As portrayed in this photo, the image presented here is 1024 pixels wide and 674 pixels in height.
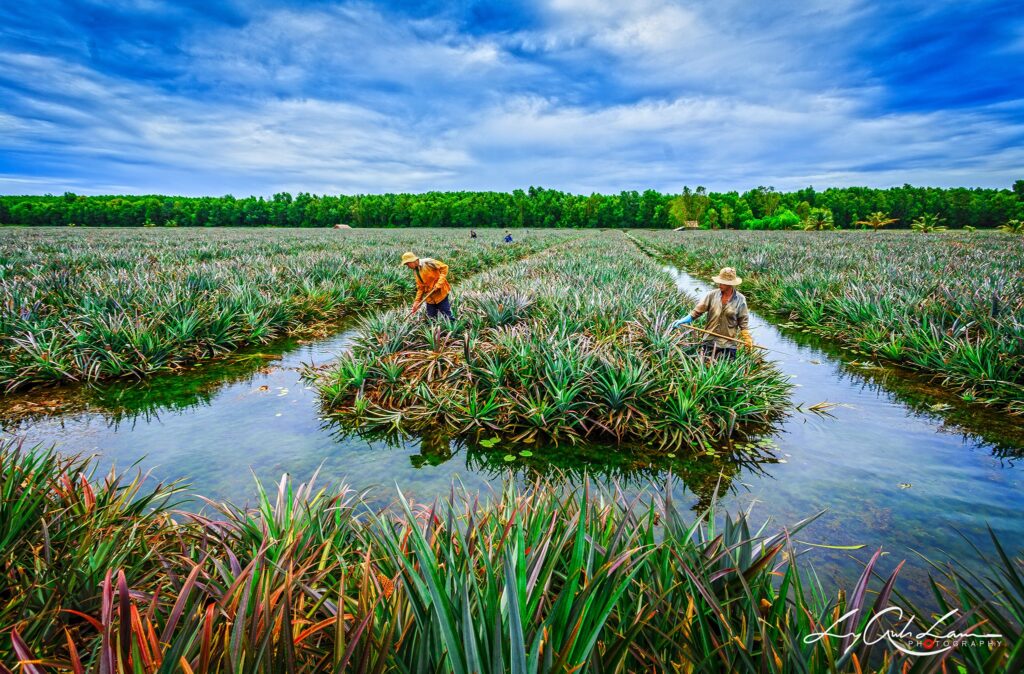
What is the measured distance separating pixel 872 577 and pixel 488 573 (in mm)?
2384

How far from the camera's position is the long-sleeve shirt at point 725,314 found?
5.86 m

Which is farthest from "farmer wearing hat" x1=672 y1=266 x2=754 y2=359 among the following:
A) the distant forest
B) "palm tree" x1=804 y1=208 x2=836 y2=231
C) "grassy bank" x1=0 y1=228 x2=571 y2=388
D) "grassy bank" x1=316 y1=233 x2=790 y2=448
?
the distant forest

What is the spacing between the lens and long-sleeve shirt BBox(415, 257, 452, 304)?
24.6 ft

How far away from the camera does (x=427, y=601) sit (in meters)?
1.53

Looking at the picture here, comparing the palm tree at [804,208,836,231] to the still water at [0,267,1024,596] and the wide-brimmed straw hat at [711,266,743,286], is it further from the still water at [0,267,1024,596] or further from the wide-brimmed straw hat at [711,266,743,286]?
the still water at [0,267,1024,596]

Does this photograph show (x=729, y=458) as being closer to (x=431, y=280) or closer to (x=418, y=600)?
(x=418, y=600)

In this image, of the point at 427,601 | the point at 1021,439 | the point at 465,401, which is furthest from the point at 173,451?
the point at 1021,439

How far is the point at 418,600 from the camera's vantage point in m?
1.64

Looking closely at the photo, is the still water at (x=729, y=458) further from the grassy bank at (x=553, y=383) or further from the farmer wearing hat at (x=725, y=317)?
the farmer wearing hat at (x=725, y=317)

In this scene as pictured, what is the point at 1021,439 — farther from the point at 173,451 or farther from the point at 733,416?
the point at 173,451

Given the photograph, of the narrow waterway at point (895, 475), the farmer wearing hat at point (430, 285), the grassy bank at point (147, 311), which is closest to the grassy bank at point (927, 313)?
the narrow waterway at point (895, 475)

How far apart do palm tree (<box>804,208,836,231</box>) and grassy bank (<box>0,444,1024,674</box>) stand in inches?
3176

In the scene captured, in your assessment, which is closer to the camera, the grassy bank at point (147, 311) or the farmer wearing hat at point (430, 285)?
the grassy bank at point (147, 311)

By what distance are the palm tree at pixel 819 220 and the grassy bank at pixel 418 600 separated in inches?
3176
